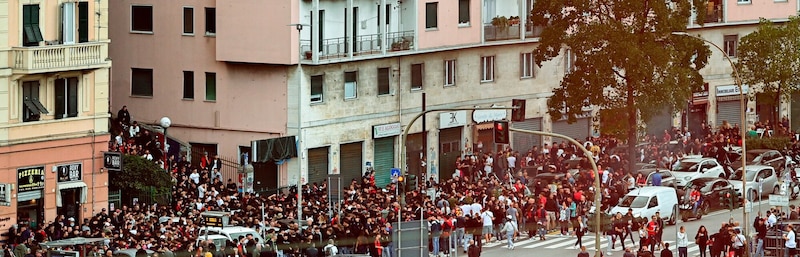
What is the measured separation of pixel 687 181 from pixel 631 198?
6.40m

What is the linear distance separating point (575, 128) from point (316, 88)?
15870 millimetres

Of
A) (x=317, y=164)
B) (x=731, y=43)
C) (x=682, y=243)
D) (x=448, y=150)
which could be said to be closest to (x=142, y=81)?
(x=317, y=164)

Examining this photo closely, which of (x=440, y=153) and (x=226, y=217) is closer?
(x=226, y=217)

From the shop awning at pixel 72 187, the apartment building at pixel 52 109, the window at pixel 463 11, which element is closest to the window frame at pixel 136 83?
the apartment building at pixel 52 109

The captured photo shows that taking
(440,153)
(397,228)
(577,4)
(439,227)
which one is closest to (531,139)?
(440,153)

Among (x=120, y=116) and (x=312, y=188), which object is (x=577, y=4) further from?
(x=120, y=116)

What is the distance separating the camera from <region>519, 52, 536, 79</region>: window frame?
298 ft

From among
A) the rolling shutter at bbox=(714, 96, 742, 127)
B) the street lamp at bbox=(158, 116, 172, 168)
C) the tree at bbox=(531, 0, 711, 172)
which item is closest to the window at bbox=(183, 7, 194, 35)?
the street lamp at bbox=(158, 116, 172, 168)

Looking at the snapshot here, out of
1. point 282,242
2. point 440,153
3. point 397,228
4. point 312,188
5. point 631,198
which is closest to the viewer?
point 397,228

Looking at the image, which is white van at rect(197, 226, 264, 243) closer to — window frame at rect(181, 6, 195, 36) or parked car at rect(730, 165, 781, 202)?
window frame at rect(181, 6, 195, 36)

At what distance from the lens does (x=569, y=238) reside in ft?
235

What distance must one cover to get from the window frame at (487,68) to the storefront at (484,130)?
1.31 metres

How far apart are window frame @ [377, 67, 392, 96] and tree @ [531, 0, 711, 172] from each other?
5759 mm

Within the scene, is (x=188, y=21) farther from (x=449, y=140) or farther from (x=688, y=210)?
(x=688, y=210)
